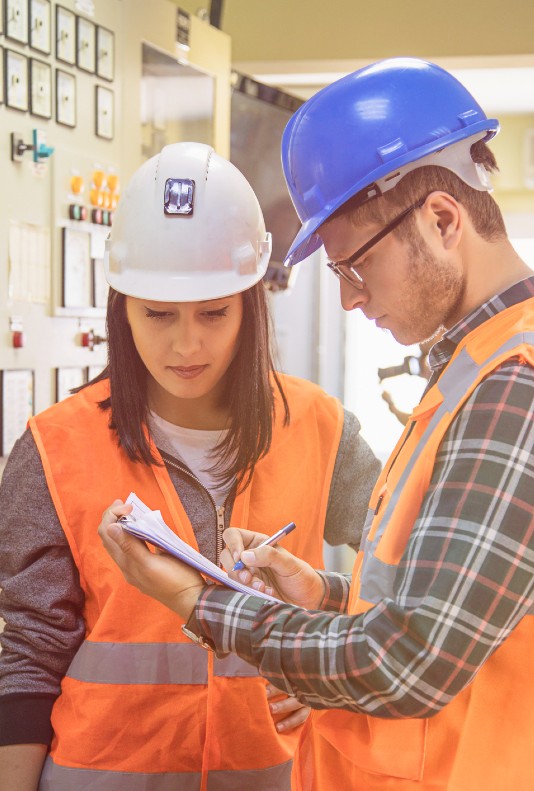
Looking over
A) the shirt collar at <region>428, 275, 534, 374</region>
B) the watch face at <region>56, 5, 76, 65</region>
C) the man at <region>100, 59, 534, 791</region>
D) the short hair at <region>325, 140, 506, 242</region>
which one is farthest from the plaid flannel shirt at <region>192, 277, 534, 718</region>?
the watch face at <region>56, 5, 76, 65</region>

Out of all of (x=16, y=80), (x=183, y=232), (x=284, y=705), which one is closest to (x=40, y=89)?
(x=16, y=80)

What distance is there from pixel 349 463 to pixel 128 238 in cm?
62

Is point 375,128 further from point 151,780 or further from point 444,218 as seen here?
point 151,780

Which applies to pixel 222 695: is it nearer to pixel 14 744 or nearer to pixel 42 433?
pixel 14 744

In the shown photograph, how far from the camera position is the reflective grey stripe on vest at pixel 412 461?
3.50 ft

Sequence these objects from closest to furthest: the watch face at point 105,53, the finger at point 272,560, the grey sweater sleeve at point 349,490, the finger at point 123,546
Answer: the finger at point 123,546 → the finger at point 272,560 → the grey sweater sleeve at point 349,490 → the watch face at point 105,53

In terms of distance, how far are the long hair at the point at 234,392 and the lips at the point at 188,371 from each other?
0.35ft

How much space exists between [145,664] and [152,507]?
0.89ft

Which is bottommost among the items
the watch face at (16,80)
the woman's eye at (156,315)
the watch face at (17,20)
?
the woman's eye at (156,315)

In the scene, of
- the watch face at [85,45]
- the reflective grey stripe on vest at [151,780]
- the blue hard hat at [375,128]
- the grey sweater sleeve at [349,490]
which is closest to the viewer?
the blue hard hat at [375,128]

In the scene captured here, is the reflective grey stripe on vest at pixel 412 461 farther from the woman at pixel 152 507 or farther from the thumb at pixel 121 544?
the woman at pixel 152 507

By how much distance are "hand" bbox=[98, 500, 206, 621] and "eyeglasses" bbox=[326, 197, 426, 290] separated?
460 mm

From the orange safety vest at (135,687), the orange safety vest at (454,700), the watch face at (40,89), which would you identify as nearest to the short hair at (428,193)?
the orange safety vest at (454,700)

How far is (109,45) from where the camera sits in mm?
2906
